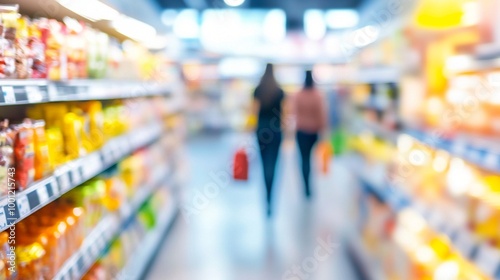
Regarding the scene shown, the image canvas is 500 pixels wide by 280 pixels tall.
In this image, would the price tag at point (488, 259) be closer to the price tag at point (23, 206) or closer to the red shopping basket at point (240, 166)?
the price tag at point (23, 206)

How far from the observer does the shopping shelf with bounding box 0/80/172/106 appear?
1.88 meters

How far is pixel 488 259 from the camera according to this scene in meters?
2.05

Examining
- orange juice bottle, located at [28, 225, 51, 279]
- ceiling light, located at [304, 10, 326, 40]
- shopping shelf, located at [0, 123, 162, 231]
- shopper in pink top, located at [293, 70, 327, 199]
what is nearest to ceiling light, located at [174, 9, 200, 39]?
ceiling light, located at [304, 10, 326, 40]

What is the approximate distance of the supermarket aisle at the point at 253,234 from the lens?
4457 mm

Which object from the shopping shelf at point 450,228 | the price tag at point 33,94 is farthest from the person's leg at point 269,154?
the price tag at point 33,94

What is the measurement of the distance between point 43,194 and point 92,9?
1.47 m

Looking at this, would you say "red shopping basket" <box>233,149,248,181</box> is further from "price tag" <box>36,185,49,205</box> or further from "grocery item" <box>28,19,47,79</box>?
"price tag" <box>36,185,49,205</box>

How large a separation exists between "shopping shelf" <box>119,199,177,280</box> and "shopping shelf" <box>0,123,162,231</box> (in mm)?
779

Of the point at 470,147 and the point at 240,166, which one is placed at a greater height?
the point at 470,147

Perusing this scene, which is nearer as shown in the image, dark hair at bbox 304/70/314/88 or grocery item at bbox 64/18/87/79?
grocery item at bbox 64/18/87/79

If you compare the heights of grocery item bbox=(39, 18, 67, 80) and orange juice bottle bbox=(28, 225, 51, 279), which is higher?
grocery item bbox=(39, 18, 67, 80)

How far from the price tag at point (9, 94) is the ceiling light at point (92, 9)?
89 centimetres

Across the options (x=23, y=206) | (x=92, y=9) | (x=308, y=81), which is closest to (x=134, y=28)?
(x=92, y=9)

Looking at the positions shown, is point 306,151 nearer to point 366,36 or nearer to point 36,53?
point 366,36
